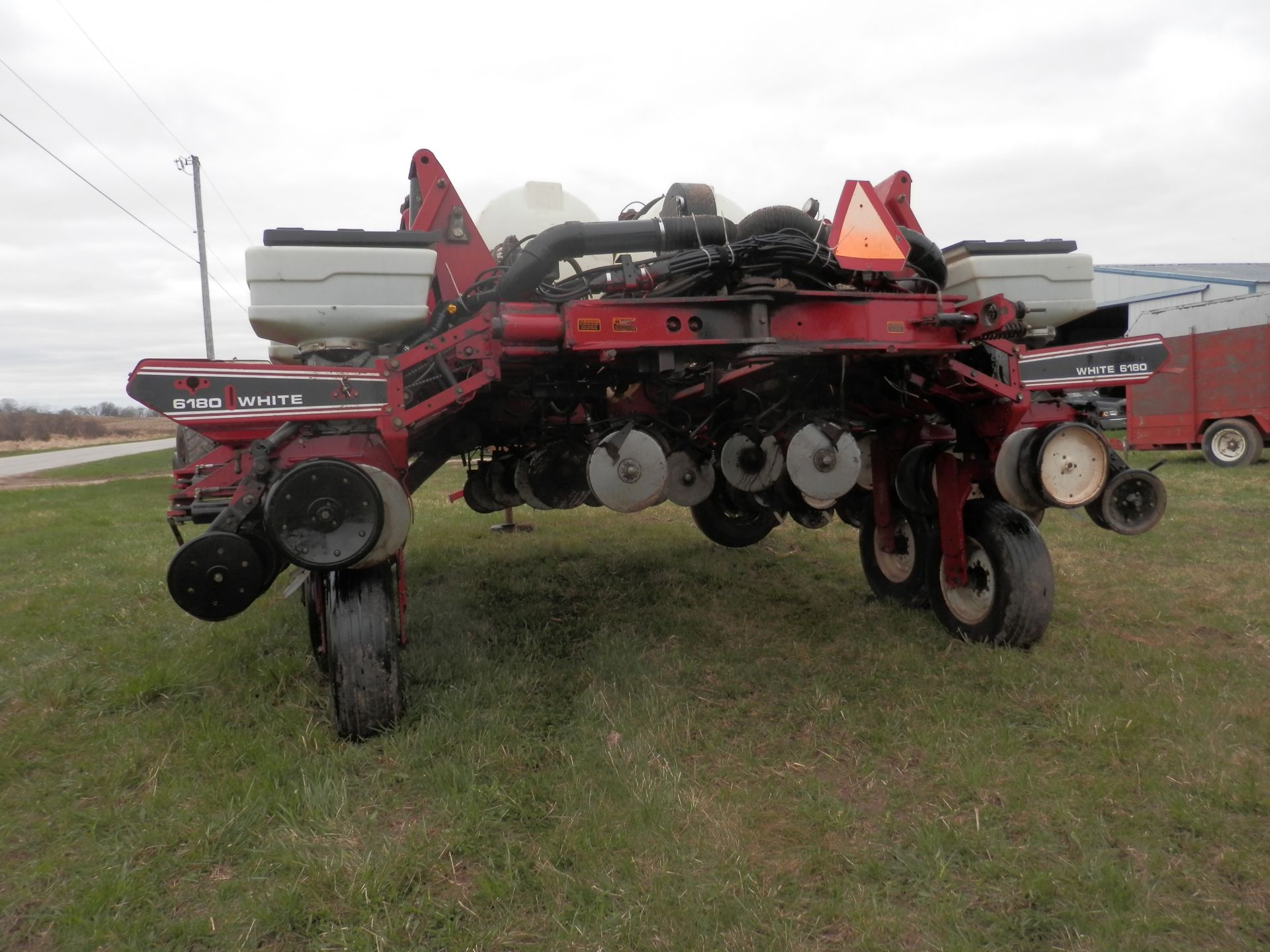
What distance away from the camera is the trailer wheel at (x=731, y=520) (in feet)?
20.5

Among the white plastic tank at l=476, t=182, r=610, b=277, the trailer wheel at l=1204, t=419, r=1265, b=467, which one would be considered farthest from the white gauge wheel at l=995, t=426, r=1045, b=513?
the trailer wheel at l=1204, t=419, r=1265, b=467

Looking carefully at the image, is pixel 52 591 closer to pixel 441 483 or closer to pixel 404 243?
pixel 404 243

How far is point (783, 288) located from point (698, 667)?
5.83 feet

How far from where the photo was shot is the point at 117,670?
411cm

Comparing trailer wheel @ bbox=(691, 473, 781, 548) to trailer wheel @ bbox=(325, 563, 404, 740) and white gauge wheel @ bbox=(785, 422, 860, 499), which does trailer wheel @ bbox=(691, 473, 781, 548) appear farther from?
trailer wheel @ bbox=(325, 563, 404, 740)

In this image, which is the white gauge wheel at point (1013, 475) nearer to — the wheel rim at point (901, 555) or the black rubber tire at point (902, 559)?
the black rubber tire at point (902, 559)

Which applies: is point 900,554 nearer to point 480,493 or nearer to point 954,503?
point 954,503

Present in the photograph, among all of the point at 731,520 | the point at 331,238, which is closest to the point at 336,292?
the point at 331,238

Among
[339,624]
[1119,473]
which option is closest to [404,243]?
[339,624]

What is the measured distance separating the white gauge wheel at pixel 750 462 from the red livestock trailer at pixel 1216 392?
9.30m

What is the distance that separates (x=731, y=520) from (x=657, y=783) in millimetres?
3759

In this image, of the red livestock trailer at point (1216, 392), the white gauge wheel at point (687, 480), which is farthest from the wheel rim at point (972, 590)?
the red livestock trailer at point (1216, 392)

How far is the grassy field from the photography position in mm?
2195

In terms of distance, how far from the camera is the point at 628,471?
3.55 metres
